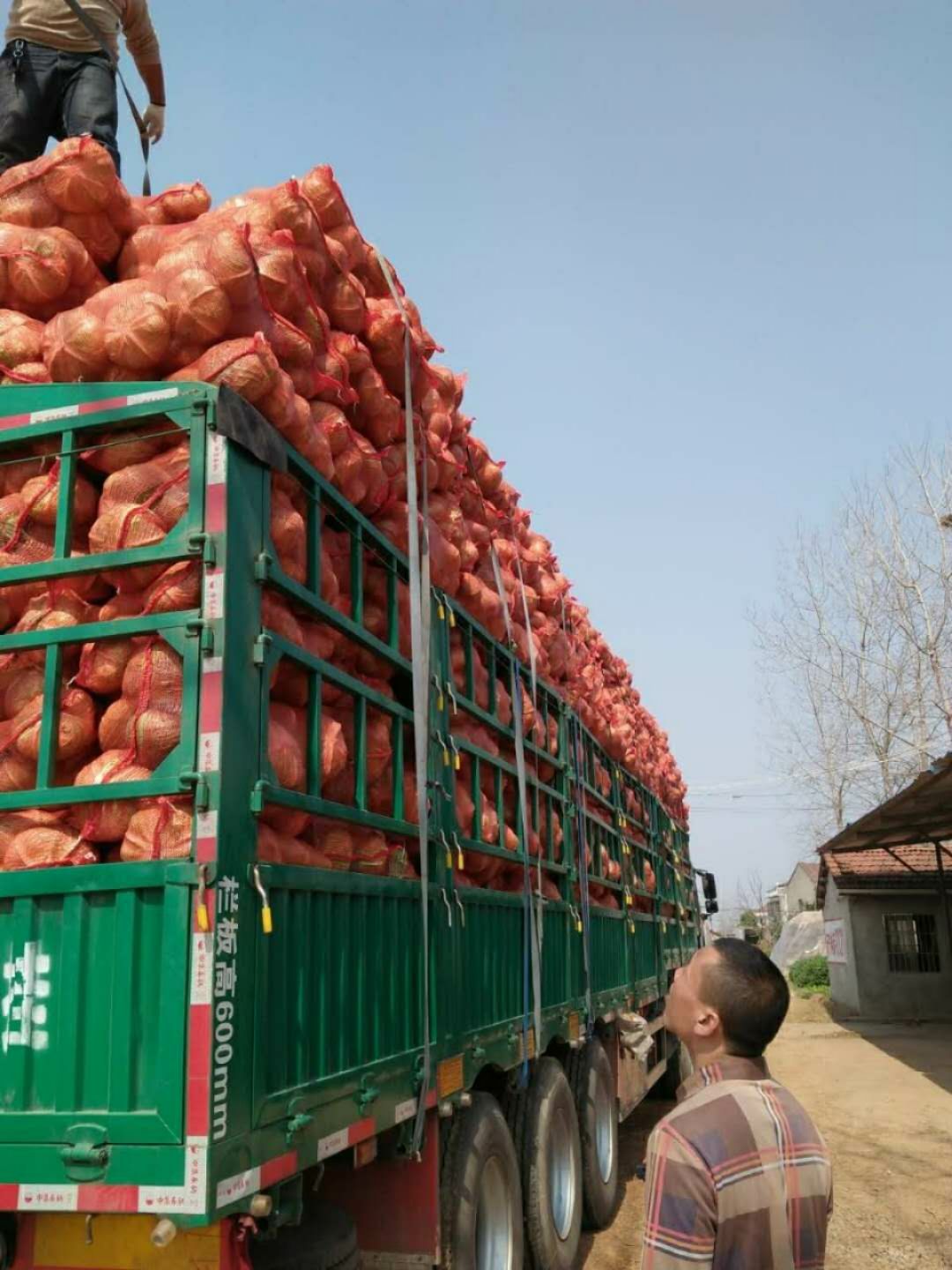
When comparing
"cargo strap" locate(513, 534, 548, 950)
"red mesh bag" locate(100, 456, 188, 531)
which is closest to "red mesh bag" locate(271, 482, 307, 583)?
"red mesh bag" locate(100, 456, 188, 531)

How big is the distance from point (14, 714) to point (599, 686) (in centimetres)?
527

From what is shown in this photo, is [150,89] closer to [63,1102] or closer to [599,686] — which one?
[599,686]

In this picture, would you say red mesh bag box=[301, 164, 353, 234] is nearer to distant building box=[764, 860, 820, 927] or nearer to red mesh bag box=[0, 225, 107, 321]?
red mesh bag box=[0, 225, 107, 321]

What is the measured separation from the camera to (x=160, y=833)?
8.50ft

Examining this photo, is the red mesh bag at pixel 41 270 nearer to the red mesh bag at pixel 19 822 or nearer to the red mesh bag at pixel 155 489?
the red mesh bag at pixel 155 489

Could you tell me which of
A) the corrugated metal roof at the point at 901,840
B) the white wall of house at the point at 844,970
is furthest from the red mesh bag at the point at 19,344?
the white wall of house at the point at 844,970

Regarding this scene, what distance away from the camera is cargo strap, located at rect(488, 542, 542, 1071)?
516cm

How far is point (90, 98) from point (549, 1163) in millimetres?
5496

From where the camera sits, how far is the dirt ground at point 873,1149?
21.3ft

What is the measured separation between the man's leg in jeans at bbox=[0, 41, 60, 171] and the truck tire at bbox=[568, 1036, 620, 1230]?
5.55 meters

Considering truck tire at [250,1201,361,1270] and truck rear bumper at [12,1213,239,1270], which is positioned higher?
truck rear bumper at [12,1213,239,1270]

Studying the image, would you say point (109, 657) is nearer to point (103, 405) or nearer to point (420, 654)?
point (103, 405)

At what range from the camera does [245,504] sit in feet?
9.49

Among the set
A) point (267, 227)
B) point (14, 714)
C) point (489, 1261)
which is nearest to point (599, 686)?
point (489, 1261)
